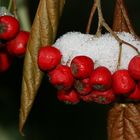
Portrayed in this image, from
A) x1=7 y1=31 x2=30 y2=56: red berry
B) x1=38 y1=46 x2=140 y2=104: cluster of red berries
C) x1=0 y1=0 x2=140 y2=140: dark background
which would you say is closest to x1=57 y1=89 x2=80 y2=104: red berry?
x1=38 y1=46 x2=140 y2=104: cluster of red berries

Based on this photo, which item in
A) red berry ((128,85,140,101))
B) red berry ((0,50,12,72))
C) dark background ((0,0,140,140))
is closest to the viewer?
red berry ((128,85,140,101))

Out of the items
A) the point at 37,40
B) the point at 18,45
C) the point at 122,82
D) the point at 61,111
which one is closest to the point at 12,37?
the point at 18,45

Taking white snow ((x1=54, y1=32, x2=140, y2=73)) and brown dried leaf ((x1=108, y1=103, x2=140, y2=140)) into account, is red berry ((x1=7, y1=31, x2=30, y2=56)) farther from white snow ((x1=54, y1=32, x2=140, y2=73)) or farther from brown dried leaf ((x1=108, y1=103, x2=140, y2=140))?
brown dried leaf ((x1=108, y1=103, x2=140, y2=140))

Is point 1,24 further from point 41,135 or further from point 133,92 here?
point 41,135

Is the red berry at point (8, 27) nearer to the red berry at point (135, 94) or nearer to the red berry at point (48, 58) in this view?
the red berry at point (48, 58)

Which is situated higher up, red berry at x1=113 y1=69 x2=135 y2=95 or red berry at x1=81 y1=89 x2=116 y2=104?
red berry at x1=113 y1=69 x2=135 y2=95

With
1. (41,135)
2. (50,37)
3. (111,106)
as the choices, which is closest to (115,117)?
(111,106)

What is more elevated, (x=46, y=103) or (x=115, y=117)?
(x=115, y=117)
